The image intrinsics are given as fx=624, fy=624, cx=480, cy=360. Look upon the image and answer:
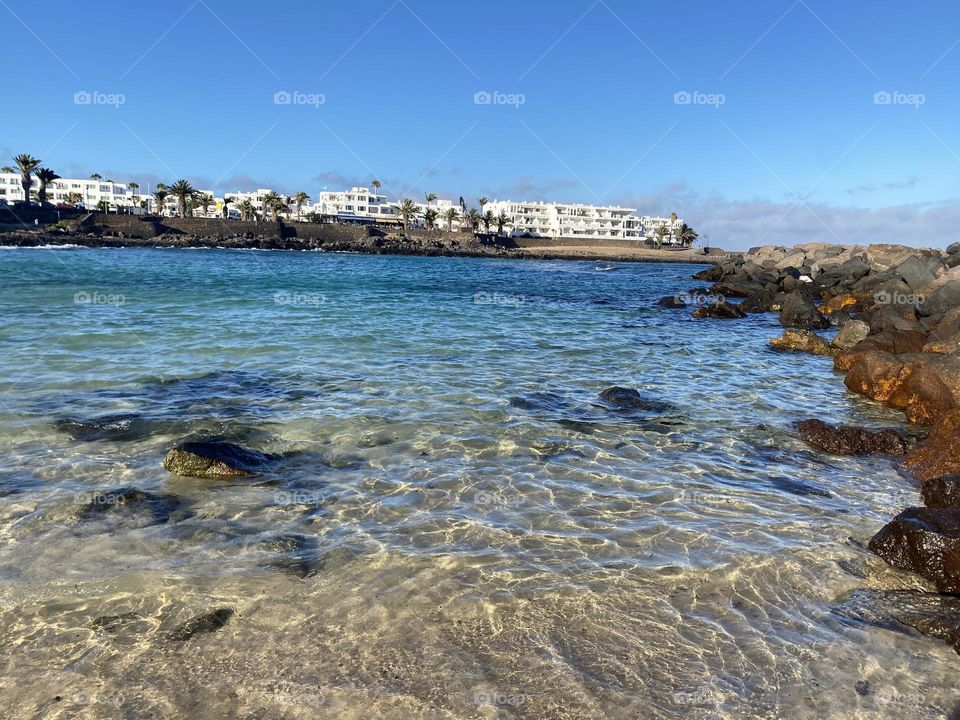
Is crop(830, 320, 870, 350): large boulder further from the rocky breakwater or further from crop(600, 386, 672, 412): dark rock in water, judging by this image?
crop(600, 386, 672, 412): dark rock in water

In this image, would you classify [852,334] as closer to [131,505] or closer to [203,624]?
[131,505]

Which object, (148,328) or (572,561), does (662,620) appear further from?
(148,328)

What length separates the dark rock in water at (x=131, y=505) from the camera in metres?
6.84

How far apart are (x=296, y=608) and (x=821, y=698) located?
4003mm

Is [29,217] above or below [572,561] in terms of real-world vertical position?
above

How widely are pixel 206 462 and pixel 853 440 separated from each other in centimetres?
952

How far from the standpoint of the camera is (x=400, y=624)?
5.04 meters

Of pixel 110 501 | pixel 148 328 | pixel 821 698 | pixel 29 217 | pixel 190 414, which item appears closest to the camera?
pixel 821 698

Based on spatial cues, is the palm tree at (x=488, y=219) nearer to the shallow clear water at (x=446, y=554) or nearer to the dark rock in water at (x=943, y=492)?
the shallow clear water at (x=446, y=554)

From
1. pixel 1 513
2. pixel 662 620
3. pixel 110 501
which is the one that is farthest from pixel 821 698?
pixel 1 513

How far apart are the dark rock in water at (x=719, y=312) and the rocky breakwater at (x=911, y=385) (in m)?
2.90

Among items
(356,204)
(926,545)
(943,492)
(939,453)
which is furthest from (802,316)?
(356,204)

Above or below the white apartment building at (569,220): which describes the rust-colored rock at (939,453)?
below

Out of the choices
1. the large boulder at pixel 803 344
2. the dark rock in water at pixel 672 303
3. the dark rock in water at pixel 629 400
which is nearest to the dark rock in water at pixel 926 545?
the dark rock in water at pixel 629 400
